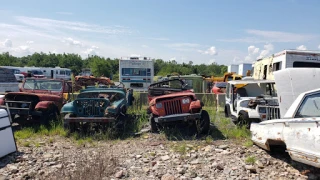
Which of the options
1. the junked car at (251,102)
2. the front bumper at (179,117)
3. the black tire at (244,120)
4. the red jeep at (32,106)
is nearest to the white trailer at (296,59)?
the junked car at (251,102)

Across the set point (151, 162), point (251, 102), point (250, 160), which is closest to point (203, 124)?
point (251, 102)

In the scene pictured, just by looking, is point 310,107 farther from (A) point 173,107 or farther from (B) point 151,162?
(A) point 173,107

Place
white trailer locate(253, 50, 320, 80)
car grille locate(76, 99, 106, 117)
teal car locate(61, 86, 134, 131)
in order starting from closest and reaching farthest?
teal car locate(61, 86, 134, 131)
car grille locate(76, 99, 106, 117)
white trailer locate(253, 50, 320, 80)

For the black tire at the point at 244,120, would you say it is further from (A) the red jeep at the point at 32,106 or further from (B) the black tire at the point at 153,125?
(A) the red jeep at the point at 32,106

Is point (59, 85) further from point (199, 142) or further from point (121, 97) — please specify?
point (199, 142)

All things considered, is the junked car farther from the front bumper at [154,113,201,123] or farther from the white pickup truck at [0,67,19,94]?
the white pickup truck at [0,67,19,94]

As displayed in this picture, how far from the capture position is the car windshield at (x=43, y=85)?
11203mm

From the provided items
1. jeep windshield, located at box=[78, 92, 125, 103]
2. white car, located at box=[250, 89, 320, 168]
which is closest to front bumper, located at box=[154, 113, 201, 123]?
jeep windshield, located at box=[78, 92, 125, 103]

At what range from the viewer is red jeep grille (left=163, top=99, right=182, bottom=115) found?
28.1 feet

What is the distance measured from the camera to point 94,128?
8.89m

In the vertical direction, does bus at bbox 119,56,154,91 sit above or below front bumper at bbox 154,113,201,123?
above

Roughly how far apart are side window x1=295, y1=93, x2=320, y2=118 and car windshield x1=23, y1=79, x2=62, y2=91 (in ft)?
29.4

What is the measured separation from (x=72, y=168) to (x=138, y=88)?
54.8 ft

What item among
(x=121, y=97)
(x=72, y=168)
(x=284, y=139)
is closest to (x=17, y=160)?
(x=72, y=168)
